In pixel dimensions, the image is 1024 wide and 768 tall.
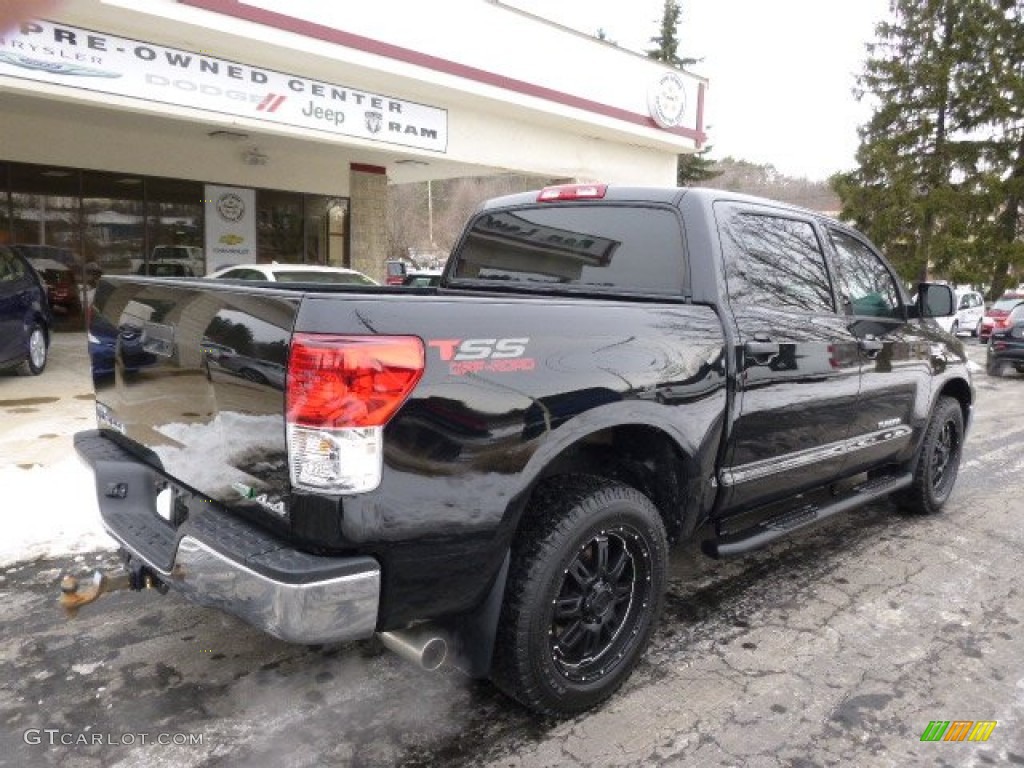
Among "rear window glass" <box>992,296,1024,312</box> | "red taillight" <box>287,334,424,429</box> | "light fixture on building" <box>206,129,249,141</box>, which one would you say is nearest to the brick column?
"light fixture on building" <box>206,129,249,141</box>

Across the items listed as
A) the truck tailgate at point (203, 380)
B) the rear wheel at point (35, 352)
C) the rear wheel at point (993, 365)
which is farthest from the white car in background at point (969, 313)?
the truck tailgate at point (203, 380)

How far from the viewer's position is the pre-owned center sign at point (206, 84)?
8.26 meters

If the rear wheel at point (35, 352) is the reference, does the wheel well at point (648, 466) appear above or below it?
above

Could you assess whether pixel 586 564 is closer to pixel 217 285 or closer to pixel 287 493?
pixel 287 493

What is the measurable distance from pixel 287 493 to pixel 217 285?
834 millimetres

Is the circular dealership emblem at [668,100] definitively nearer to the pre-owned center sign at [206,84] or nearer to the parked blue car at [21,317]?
the pre-owned center sign at [206,84]

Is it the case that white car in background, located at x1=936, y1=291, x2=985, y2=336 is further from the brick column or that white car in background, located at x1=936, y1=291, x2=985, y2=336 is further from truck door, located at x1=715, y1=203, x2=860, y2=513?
truck door, located at x1=715, y1=203, x2=860, y2=513

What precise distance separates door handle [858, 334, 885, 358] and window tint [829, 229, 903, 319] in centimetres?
16

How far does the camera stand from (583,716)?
2783 mm

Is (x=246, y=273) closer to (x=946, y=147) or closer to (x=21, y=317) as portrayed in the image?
(x=21, y=317)

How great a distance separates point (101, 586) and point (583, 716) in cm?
176

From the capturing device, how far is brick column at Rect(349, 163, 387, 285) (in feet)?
48.0

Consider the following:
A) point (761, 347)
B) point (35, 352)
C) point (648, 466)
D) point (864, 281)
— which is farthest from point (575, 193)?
point (35, 352)

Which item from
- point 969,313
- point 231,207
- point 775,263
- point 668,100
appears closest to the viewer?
point 775,263
